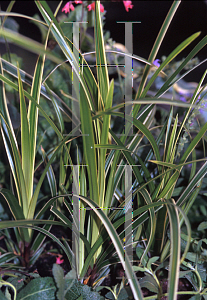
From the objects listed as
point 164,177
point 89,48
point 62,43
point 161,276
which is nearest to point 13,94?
point 89,48

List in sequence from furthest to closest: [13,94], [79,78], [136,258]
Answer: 1. [13,94]
2. [136,258]
3. [79,78]

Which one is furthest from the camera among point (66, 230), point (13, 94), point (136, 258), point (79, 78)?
point (13, 94)

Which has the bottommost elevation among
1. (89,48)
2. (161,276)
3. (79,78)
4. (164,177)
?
(161,276)

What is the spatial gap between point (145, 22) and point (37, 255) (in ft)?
2.98

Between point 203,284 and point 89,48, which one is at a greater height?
point 89,48

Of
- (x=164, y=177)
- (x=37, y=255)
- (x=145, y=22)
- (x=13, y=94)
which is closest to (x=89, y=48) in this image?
(x=145, y=22)

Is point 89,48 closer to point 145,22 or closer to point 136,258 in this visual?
point 145,22

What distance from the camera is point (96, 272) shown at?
0.42 metres

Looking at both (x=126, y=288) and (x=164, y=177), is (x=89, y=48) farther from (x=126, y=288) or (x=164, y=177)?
(x=126, y=288)

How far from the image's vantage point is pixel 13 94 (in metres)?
0.82

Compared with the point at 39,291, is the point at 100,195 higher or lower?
higher

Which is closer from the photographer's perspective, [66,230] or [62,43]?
[62,43]

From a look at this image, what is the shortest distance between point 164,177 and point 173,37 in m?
0.66

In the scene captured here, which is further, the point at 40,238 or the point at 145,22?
the point at 145,22
